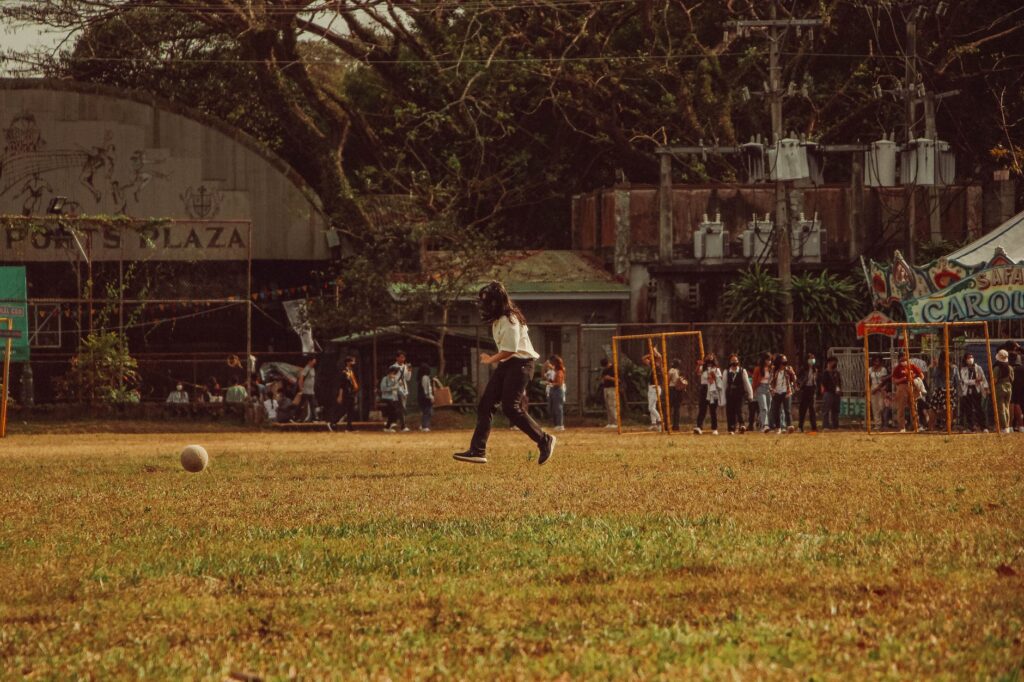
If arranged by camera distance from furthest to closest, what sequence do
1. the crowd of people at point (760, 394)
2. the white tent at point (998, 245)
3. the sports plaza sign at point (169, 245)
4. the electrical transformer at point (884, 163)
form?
the sports plaza sign at point (169, 245) → the electrical transformer at point (884, 163) → the white tent at point (998, 245) → the crowd of people at point (760, 394)

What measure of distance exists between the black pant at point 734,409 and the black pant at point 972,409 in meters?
4.55

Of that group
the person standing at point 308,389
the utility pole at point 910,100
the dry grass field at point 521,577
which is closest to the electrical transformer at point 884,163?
the utility pole at point 910,100

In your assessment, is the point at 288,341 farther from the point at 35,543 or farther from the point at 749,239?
the point at 35,543

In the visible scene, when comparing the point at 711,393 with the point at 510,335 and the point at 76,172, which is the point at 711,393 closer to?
the point at 510,335

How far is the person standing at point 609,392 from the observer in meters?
35.5

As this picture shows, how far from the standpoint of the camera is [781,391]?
32.4 metres

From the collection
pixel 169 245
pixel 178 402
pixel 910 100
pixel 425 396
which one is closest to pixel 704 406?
pixel 425 396

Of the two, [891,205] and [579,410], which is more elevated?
[891,205]

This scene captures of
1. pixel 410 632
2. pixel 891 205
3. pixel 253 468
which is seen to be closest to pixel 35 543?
A: pixel 410 632

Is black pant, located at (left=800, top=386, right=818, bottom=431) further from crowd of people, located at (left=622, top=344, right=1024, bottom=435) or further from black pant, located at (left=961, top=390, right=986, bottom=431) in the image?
black pant, located at (left=961, top=390, right=986, bottom=431)

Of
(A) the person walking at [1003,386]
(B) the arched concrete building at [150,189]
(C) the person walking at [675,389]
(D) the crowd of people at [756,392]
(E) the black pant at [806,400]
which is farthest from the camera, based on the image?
(B) the arched concrete building at [150,189]

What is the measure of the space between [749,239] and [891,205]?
4758mm

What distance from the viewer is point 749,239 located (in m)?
43.2

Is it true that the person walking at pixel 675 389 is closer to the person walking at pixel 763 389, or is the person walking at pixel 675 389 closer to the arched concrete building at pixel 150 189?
the person walking at pixel 763 389
